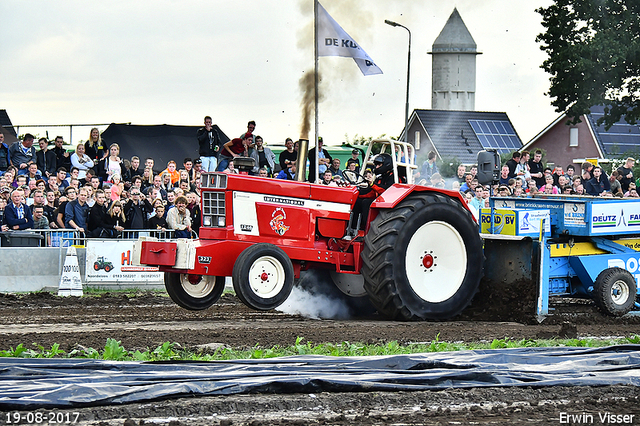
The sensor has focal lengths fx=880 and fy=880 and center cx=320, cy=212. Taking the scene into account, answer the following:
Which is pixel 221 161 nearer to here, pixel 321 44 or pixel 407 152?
pixel 321 44

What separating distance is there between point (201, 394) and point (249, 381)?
39 centimetres

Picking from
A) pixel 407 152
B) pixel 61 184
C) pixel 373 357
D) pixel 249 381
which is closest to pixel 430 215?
pixel 407 152

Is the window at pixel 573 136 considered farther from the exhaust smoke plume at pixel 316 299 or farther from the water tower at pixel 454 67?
the exhaust smoke plume at pixel 316 299

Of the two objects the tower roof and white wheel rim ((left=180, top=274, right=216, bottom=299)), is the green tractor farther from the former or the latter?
the tower roof

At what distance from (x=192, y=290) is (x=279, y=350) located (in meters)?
2.90

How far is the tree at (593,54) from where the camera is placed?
2514 centimetres

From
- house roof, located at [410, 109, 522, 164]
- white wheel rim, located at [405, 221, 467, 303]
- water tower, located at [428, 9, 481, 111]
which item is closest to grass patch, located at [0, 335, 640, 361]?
white wheel rim, located at [405, 221, 467, 303]

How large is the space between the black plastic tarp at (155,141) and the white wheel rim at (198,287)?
1006cm

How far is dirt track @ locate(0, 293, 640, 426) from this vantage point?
17.6 ft

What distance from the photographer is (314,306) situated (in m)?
11.5

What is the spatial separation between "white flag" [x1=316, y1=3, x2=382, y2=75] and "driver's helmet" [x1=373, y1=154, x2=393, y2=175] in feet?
16.7

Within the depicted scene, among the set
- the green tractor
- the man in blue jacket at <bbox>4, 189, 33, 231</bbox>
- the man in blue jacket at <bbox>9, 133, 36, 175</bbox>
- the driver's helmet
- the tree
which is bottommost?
the green tractor

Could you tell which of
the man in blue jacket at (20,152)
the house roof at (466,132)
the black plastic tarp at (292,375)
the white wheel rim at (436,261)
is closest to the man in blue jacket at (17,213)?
the man in blue jacket at (20,152)

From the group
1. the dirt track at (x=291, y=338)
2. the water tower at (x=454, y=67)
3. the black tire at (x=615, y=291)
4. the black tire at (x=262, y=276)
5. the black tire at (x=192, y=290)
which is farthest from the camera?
the water tower at (x=454, y=67)
